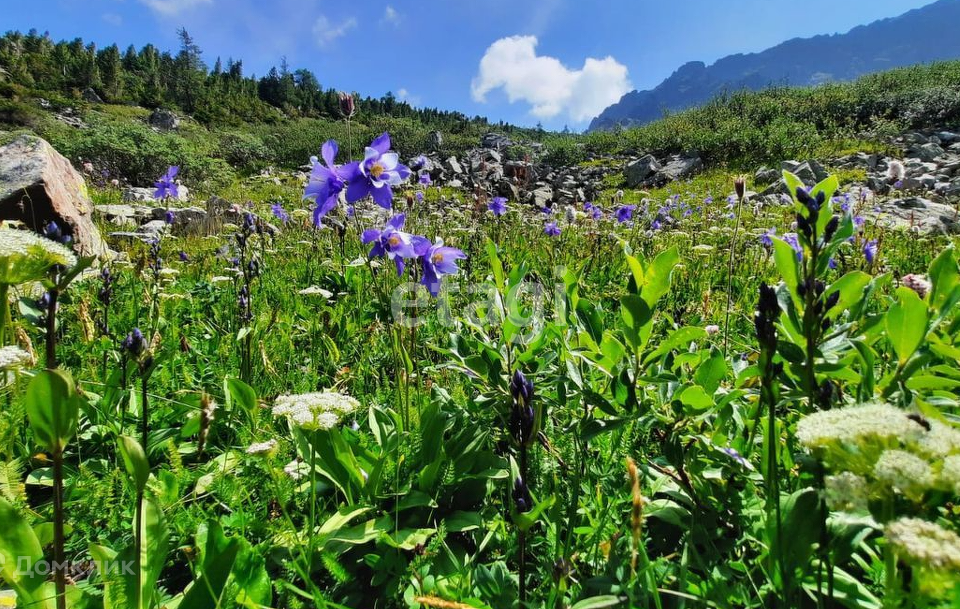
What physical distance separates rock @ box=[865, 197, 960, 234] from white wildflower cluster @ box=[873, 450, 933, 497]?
6846 millimetres

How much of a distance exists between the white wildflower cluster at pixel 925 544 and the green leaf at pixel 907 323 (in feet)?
2.06

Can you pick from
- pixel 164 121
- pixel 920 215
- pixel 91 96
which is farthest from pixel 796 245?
pixel 91 96

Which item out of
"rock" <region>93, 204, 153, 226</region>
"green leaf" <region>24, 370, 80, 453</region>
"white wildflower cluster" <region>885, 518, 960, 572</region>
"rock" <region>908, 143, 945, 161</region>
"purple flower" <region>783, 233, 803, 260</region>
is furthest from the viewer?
"rock" <region>908, 143, 945, 161</region>

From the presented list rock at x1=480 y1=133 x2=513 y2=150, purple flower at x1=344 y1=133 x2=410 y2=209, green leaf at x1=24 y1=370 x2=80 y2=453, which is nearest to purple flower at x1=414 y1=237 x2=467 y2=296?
purple flower at x1=344 y1=133 x2=410 y2=209

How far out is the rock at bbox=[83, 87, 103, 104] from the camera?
184 ft

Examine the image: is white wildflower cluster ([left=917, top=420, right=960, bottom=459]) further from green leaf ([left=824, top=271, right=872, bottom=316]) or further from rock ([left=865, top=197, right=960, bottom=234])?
rock ([left=865, top=197, right=960, bottom=234])

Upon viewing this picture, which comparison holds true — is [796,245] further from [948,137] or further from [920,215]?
[948,137]

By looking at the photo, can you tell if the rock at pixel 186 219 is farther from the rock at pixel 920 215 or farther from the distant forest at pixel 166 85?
the distant forest at pixel 166 85

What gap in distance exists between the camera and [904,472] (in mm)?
478

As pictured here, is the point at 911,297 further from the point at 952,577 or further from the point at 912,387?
the point at 952,577

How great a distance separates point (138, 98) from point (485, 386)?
7680 centimetres

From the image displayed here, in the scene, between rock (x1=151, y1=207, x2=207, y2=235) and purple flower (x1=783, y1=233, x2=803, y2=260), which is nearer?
purple flower (x1=783, y1=233, x2=803, y2=260)

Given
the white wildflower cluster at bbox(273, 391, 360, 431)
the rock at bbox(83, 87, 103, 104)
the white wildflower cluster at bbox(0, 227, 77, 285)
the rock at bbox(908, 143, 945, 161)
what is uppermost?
the rock at bbox(83, 87, 103, 104)

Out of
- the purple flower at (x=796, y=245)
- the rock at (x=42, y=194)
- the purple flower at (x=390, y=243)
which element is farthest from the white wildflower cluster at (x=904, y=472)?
the rock at (x=42, y=194)
